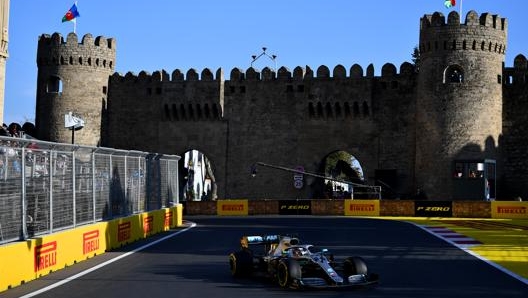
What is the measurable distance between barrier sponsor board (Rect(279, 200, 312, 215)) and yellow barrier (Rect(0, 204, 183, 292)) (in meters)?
17.4

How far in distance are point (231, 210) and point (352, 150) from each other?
34.5ft

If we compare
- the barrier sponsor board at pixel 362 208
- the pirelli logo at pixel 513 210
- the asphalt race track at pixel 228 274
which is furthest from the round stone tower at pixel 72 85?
the asphalt race track at pixel 228 274

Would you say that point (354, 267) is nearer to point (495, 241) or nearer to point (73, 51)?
point (495, 241)

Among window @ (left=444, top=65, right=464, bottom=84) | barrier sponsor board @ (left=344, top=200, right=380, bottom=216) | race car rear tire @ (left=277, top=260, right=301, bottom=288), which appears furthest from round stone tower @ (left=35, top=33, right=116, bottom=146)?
race car rear tire @ (left=277, top=260, right=301, bottom=288)

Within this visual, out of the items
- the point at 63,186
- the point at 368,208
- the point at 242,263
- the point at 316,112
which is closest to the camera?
the point at 242,263

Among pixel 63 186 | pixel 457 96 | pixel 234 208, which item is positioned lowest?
pixel 234 208

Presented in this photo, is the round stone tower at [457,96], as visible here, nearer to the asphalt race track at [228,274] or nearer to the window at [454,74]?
the window at [454,74]

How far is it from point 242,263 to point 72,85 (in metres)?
40.2

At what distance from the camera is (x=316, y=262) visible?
38.8ft

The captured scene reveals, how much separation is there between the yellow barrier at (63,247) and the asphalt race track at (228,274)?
223 millimetres

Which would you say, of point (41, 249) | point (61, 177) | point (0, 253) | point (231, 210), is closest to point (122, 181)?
point (61, 177)

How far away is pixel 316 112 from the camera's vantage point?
Result: 48.7 m

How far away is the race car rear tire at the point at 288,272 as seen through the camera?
11586 millimetres

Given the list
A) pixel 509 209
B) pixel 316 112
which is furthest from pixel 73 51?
pixel 509 209
